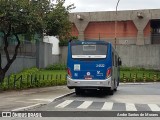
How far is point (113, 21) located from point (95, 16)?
128 inches

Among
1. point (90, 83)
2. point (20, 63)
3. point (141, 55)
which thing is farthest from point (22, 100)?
point (141, 55)

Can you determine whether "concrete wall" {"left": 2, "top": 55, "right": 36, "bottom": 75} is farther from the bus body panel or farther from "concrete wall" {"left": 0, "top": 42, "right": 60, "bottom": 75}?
the bus body panel

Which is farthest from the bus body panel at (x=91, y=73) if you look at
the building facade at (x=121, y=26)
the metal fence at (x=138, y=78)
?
the building facade at (x=121, y=26)

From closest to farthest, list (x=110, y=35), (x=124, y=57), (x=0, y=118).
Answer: (x=0, y=118), (x=124, y=57), (x=110, y=35)

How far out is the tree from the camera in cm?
2552

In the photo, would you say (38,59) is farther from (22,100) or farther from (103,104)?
(103,104)

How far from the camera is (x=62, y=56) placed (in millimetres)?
74062

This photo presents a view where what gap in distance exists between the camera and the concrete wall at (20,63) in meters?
46.2

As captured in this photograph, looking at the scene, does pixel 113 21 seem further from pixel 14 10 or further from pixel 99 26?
pixel 14 10

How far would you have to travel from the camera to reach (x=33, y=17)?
26062 millimetres

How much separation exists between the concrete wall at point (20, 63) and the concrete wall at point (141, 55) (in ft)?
58.2

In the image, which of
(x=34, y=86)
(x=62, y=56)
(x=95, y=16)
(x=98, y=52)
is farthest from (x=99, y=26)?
(x=98, y=52)

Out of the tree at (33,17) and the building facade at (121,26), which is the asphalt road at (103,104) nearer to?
the tree at (33,17)

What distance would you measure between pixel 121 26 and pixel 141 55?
8.39m
